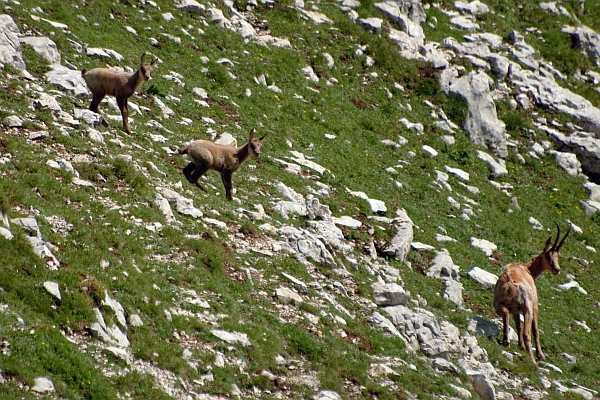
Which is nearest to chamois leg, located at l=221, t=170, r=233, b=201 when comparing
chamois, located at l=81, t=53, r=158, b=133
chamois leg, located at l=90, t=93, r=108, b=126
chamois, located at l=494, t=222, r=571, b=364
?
chamois, located at l=81, t=53, r=158, b=133

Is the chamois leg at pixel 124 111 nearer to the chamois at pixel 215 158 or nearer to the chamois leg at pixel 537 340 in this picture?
the chamois at pixel 215 158

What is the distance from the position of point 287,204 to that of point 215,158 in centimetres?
240

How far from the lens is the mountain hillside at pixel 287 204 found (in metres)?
10.0

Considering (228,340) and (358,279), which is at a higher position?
(228,340)

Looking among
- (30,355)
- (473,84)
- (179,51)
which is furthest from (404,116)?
(30,355)

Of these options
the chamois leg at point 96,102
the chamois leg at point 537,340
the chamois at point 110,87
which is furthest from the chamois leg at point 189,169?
the chamois leg at point 537,340

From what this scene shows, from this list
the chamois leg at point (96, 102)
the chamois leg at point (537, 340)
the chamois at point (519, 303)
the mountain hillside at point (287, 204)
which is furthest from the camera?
the chamois leg at point (96, 102)

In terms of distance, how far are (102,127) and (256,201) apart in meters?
4.42

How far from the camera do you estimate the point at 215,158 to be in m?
15.8

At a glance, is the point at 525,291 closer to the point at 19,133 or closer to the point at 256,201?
the point at 256,201

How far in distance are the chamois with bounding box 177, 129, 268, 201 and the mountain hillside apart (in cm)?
8

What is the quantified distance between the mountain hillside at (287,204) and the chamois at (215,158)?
8 cm

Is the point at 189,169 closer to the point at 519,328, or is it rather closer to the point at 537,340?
the point at 519,328

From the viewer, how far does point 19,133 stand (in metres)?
13.7
